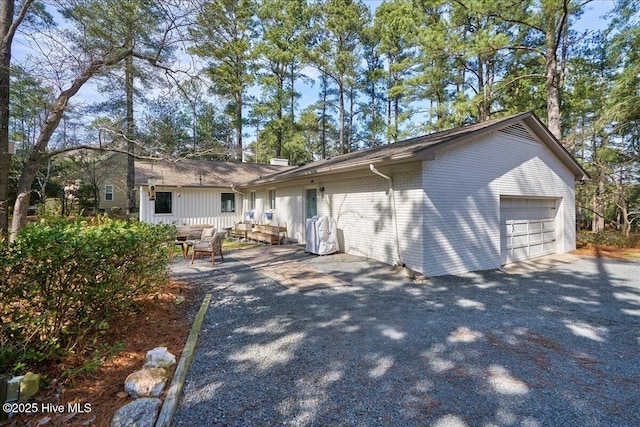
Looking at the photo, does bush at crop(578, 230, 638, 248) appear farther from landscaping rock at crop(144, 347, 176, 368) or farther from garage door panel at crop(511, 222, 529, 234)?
landscaping rock at crop(144, 347, 176, 368)

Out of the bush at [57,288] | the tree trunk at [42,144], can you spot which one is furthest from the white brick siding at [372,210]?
the tree trunk at [42,144]

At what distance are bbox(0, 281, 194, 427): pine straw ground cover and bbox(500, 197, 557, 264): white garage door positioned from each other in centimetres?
862

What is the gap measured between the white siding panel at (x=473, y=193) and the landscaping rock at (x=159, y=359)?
18.0 ft

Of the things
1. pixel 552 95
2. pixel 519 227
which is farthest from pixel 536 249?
pixel 552 95

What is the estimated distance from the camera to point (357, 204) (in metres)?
9.11

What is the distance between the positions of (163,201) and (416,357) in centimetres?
1465

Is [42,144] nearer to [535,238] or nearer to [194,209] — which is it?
[194,209]

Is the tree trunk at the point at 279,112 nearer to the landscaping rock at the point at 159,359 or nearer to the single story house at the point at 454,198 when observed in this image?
the single story house at the point at 454,198

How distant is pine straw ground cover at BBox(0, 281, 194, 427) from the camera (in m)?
2.34

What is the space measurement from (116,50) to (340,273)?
23.0 feet

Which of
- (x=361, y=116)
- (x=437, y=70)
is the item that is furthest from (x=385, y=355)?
(x=361, y=116)

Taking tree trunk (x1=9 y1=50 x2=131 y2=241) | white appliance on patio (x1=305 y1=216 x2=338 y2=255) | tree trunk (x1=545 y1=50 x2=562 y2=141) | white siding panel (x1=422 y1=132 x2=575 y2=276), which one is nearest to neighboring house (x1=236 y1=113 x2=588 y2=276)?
white siding panel (x1=422 y1=132 x2=575 y2=276)

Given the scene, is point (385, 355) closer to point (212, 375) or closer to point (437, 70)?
point (212, 375)

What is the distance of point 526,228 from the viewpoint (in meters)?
9.63
